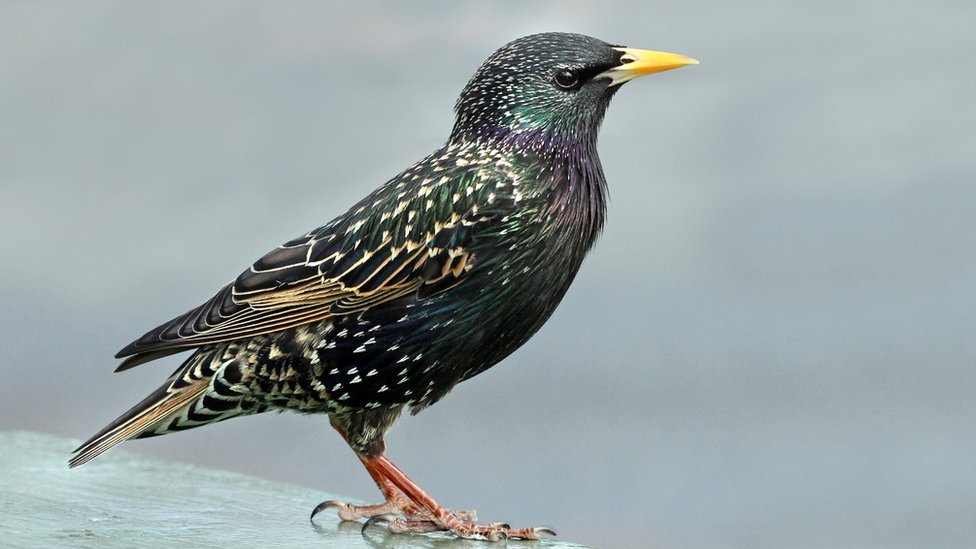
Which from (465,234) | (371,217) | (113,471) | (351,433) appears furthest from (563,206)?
(113,471)

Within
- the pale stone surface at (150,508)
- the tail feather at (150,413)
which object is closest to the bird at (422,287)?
the tail feather at (150,413)

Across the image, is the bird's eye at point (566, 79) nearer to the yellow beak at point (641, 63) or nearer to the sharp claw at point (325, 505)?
the yellow beak at point (641, 63)

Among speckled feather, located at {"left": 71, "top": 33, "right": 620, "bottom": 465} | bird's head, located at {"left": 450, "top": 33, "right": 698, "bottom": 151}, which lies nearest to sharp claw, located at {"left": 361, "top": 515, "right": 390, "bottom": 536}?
speckled feather, located at {"left": 71, "top": 33, "right": 620, "bottom": 465}

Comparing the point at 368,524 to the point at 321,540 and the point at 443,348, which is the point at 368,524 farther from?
the point at 443,348

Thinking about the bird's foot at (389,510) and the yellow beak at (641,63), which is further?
the bird's foot at (389,510)

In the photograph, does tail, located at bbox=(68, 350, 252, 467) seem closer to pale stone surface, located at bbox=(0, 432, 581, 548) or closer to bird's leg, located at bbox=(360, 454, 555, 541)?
pale stone surface, located at bbox=(0, 432, 581, 548)

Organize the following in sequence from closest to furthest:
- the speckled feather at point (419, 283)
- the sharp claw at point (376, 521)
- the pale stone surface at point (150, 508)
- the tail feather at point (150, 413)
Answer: the pale stone surface at point (150, 508) → the speckled feather at point (419, 283) → the tail feather at point (150, 413) → the sharp claw at point (376, 521)
